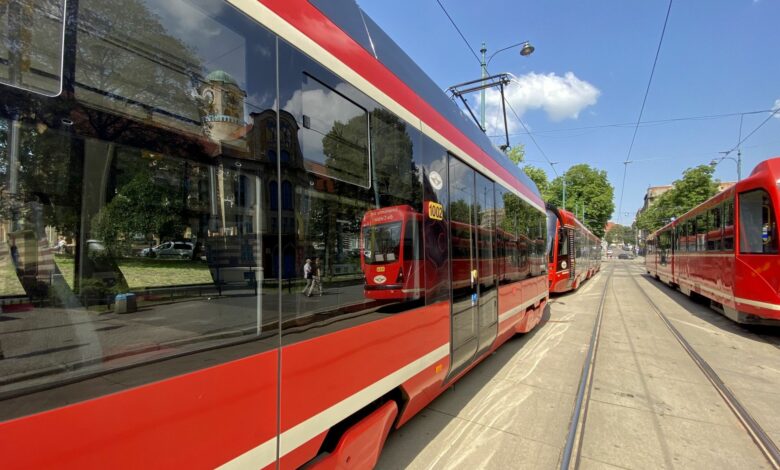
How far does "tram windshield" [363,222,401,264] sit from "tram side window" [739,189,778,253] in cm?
818

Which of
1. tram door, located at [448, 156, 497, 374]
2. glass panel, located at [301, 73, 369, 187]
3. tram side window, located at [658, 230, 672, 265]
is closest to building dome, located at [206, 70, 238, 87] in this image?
glass panel, located at [301, 73, 369, 187]

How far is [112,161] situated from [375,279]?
161 cm

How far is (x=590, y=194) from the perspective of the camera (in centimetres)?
4603

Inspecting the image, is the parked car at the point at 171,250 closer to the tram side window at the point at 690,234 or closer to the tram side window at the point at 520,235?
the tram side window at the point at 520,235

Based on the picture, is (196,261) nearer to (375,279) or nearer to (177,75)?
(177,75)

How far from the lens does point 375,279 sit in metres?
2.59

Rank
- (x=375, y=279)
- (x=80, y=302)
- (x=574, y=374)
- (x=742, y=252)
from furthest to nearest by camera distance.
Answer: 1. (x=742, y=252)
2. (x=574, y=374)
3. (x=375, y=279)
4. (x=80, y=302)

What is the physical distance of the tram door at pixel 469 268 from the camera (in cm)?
376

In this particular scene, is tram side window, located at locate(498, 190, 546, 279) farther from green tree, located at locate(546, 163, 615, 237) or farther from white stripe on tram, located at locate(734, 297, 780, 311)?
green tree, located at locate(546, 163, 615, 237)

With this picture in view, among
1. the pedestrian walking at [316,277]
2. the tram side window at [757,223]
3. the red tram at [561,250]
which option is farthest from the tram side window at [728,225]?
Answer: the pedestrian walking at [316,277]

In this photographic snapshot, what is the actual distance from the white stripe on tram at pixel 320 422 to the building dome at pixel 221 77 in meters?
1.52

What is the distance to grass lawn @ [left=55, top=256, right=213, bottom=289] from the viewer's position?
122cm

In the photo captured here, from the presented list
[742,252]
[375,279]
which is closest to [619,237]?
[742,252]

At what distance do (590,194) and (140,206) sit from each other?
51.1m
